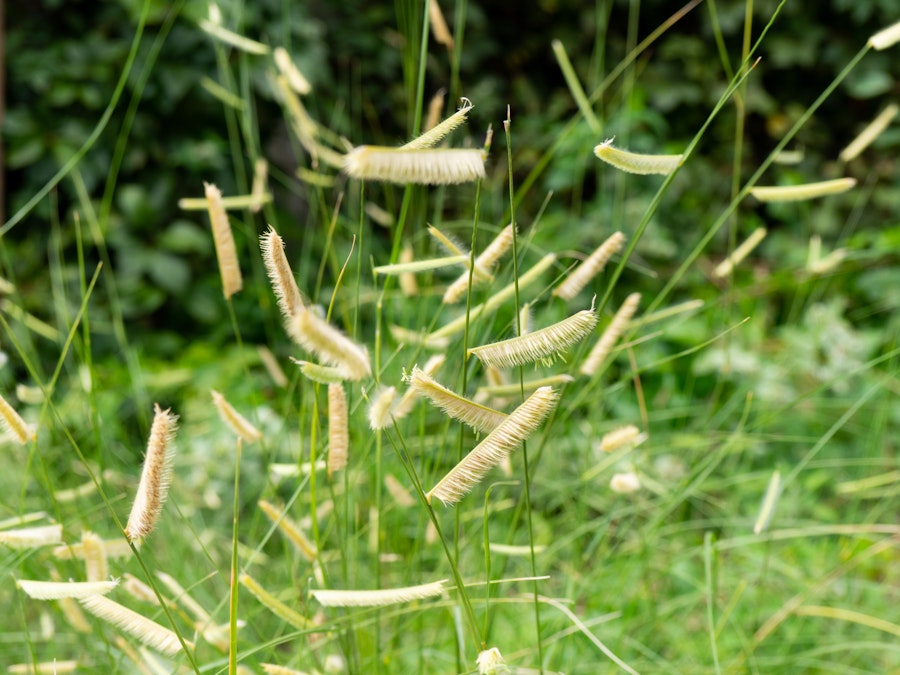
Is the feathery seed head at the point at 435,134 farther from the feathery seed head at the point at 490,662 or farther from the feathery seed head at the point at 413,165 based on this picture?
the feathery seed head at the point at 490,662

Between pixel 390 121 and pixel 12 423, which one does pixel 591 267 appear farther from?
pixel 390 121

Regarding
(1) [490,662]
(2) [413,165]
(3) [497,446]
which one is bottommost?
(1) [490,662]

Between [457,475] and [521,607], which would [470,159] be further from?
[521,607]

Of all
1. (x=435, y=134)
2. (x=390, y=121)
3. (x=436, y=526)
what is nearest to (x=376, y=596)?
(x=436, y=526)

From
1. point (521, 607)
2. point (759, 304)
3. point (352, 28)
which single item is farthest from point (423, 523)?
point (352, 28)

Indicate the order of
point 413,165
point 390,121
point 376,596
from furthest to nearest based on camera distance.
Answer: point 390,121 < point 376,596 < point 413,165
